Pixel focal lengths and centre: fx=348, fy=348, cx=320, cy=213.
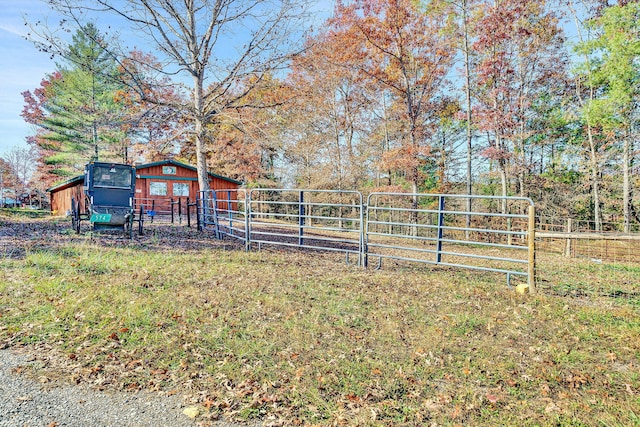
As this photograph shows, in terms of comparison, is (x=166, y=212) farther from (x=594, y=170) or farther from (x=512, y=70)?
(x=594, y=170)

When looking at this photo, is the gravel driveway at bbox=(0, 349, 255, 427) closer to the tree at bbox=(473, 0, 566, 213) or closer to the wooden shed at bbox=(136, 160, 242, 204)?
the tree at bbox=(473, 0, 566, 213)

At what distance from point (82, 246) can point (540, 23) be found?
73.0 ft

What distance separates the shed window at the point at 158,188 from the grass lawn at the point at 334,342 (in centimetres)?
1747

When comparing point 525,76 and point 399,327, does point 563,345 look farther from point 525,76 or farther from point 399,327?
point 525,76

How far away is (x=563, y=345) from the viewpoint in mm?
3770

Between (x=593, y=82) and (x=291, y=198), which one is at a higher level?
(x=593, y=82)

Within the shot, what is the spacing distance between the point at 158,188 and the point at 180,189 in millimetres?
1404

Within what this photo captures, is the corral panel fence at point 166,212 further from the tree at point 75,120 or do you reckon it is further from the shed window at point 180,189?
the tree at point 75,120

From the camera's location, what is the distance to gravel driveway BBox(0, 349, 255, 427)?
2.58 m

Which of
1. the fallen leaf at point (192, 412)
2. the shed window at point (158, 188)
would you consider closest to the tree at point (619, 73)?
the fallen leaf at point (192, 412)

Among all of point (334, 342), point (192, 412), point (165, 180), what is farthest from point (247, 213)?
point (165, 180)

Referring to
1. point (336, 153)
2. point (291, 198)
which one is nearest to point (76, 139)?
point (291, 198)

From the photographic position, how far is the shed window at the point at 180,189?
24000mm

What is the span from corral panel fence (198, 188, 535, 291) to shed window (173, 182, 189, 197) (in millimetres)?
2430
